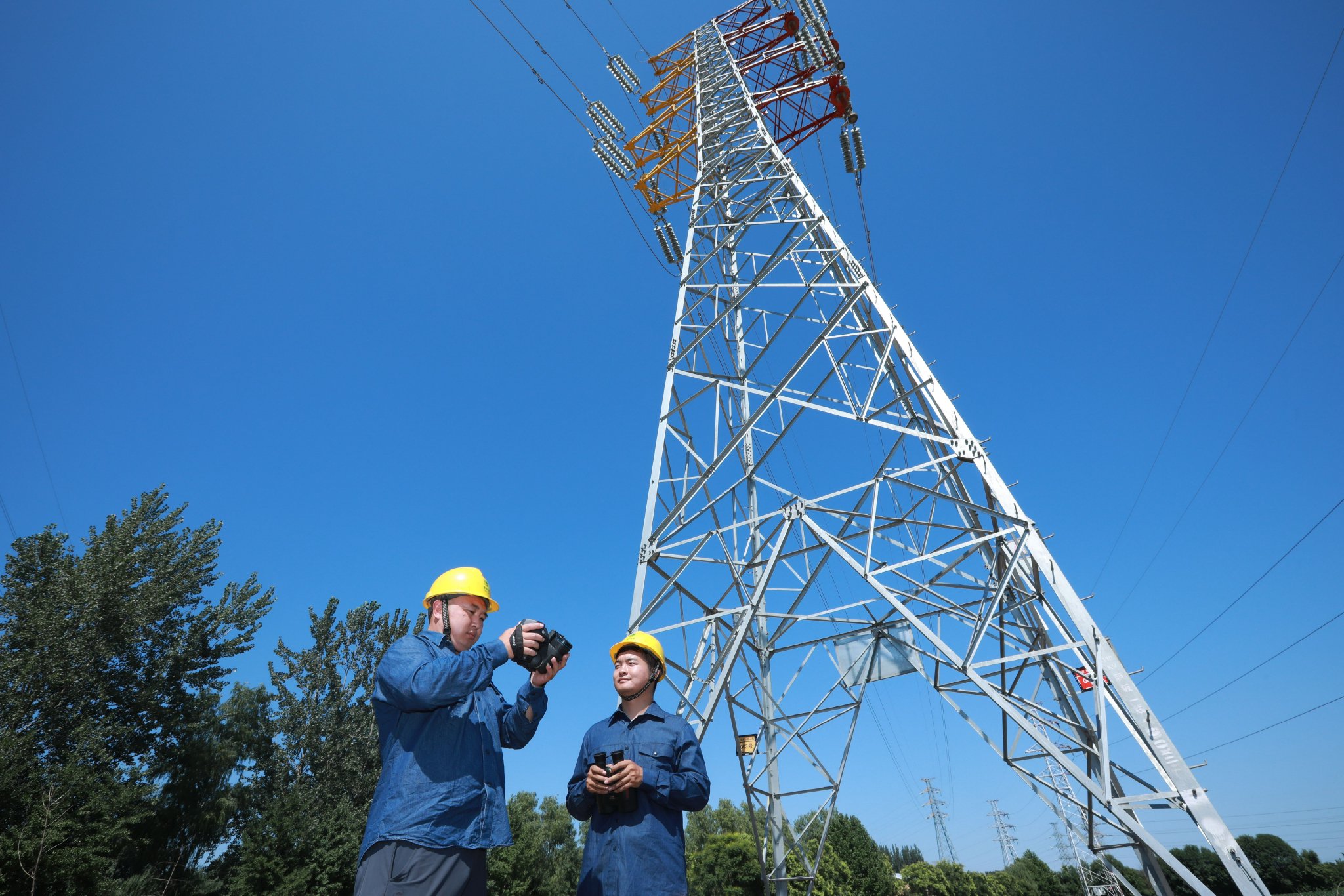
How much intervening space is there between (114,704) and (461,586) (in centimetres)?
2056

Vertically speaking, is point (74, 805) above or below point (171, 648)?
below

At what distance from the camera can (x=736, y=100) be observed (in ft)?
41.8

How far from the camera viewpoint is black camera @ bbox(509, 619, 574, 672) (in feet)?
8.96

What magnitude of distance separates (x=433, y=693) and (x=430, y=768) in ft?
1.09

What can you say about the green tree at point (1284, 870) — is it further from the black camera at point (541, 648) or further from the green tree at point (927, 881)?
the black camera at point (541, 648)

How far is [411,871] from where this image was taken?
7.46ft

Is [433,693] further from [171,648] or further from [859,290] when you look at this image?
[171,648]

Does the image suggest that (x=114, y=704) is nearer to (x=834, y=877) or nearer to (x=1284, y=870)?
(x=834, y=877)

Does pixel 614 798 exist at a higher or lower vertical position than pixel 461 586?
lower

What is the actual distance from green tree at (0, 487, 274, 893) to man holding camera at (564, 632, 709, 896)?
55.1ft

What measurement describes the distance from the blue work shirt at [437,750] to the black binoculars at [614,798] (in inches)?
16.7

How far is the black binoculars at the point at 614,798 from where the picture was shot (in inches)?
108

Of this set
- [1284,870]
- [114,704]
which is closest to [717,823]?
[114,704]

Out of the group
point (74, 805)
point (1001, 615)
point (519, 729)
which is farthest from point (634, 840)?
point (74, 805)
